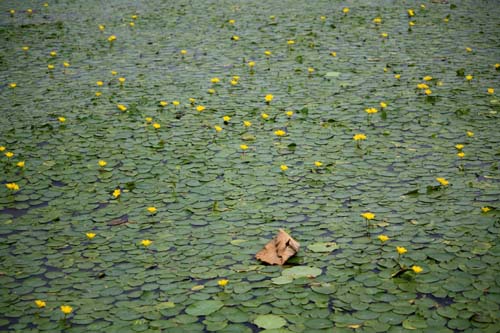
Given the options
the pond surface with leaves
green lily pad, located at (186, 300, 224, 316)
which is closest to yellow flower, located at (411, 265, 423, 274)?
the pond surface with leaves

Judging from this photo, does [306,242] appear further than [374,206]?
No

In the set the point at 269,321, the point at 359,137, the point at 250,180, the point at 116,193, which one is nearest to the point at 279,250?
the point at 269,321

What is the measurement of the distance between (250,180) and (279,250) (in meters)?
0.75

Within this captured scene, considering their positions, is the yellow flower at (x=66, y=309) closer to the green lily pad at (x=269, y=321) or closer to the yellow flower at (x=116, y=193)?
the green lily pad at (x=269, y=321)

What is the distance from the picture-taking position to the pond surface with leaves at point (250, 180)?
87.2 inches

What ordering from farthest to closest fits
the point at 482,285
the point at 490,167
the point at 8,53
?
the point at 8,53
the point at 490,167
the point at 482,285

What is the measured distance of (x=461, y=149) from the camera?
337 cm

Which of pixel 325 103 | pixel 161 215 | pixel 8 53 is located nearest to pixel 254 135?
pixel 325 103

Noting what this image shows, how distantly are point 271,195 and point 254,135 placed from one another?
2.49 ft

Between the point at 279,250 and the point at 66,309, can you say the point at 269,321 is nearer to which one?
the point at 279,250

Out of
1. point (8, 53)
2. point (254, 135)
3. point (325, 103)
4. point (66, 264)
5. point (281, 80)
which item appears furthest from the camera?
point (8, 53)

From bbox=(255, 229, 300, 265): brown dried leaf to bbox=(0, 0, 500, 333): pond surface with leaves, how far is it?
0.18 feet

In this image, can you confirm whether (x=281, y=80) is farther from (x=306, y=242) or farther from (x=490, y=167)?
(x=306, y=242)

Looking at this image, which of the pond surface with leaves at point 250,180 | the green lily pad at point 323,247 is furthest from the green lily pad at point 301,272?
the green lily pad at point 323,247
